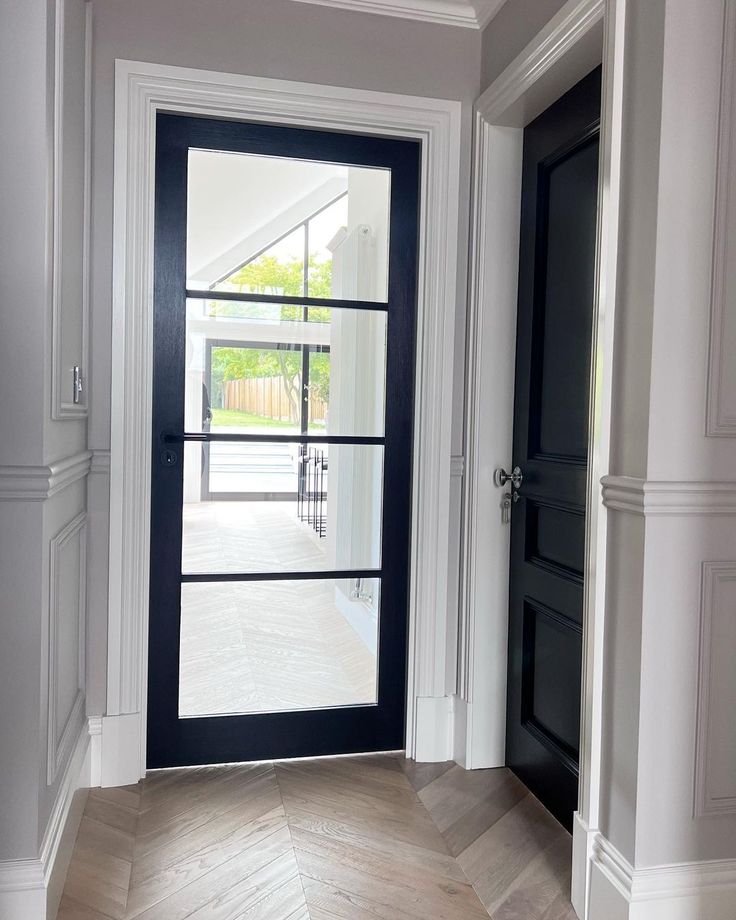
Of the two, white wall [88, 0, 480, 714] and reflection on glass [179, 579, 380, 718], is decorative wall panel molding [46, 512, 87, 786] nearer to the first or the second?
white wall [88, 0, 480, 714]

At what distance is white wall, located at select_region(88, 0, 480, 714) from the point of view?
7.57 ft

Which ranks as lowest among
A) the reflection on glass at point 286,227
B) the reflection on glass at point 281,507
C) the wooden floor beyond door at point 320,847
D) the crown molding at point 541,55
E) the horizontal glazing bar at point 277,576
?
the wooden floor beyond door at point 320,847

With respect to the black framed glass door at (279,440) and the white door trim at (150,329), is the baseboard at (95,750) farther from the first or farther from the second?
the black framed glass door at (279,440)

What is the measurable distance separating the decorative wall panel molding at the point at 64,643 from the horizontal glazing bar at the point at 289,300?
0.77 metres

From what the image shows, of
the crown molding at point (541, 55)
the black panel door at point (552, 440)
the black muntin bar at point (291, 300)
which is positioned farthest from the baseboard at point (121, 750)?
the crown molding at point (541, 55)

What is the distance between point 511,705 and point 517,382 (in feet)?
3.42

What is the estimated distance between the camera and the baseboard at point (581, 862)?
1.82 metres

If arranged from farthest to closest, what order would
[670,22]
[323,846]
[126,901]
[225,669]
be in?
[225,669] → [323,846] → [126,901] → [670,22]

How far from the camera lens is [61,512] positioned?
1.90m

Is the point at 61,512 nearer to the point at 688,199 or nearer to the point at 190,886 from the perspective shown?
the point at 190,886

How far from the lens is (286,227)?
2539 mm

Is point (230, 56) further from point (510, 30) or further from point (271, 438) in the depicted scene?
point (271, 438)

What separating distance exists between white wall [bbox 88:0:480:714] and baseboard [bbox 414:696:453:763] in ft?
3.33

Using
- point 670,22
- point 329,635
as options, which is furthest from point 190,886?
point 670,22
